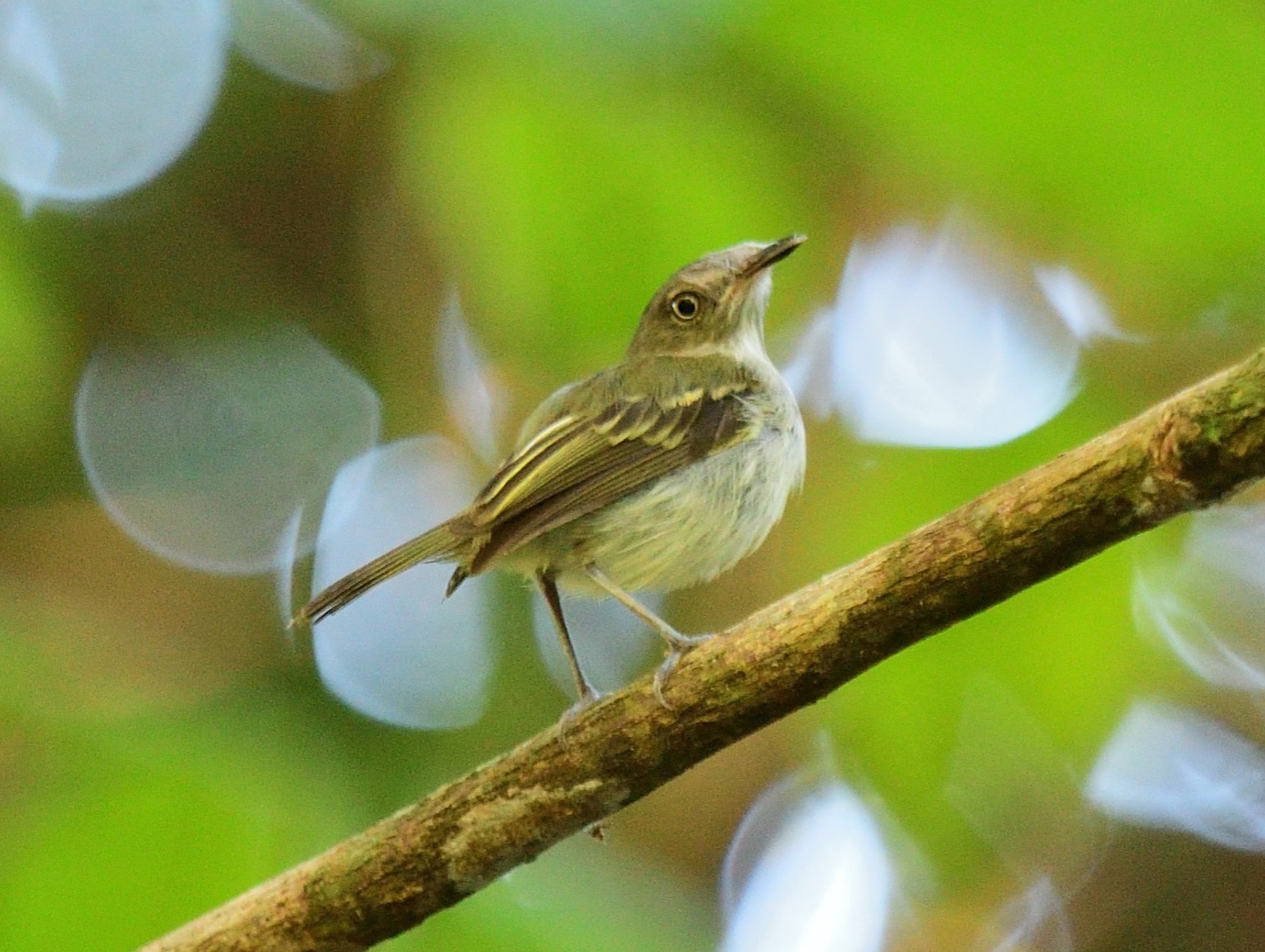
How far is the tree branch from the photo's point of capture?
6.66 ft

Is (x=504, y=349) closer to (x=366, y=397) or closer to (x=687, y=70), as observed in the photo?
(x=687, y=70)

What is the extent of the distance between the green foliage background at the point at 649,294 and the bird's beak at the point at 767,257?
0.29 feet

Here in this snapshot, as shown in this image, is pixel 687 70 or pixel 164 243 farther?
pixel 164 243

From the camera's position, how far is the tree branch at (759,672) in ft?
6.66

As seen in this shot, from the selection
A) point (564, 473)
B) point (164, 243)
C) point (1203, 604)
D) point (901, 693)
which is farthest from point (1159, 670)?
point (164, 243)

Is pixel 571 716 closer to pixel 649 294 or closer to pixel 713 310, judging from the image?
pixel 649 294

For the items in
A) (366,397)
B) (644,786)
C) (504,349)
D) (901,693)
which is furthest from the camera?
(366,397)

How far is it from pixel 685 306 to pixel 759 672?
96.7 inches

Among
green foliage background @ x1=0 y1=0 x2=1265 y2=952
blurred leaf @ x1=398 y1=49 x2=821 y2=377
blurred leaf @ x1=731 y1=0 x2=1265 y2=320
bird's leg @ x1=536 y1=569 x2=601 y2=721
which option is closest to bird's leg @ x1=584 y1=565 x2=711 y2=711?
bird's leg @ x1=536 y1=569 x2=601 y2=721

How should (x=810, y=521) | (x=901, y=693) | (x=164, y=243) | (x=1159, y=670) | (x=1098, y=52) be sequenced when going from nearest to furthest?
(x=1098, y=52) < (x=901, y=693) < (x=1159, y=670) < (x=810, y=521) < (x=164, y=243)

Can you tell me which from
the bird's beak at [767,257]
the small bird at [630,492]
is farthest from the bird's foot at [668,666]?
the bird's beak at [767,257]

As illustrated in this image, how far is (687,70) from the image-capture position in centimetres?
204

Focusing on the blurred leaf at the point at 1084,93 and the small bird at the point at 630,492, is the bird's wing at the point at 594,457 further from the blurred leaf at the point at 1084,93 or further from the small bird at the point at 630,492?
the blurred leaf at the point at 1084,93

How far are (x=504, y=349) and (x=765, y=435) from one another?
1119 millimetres
